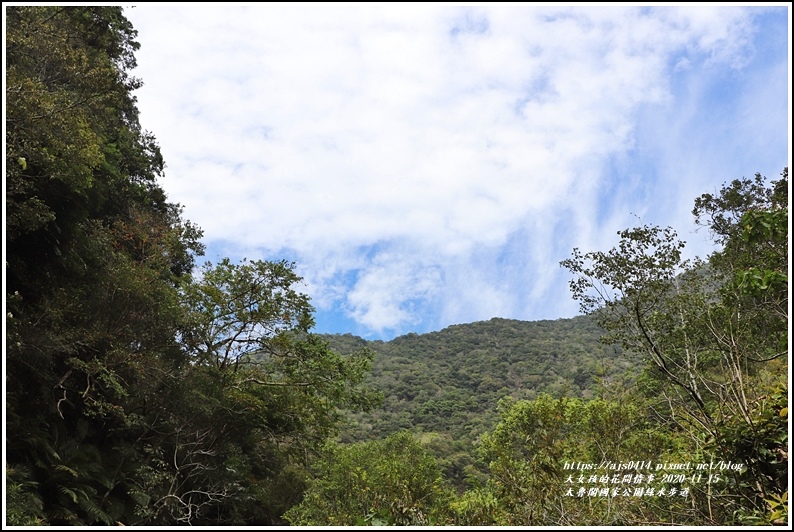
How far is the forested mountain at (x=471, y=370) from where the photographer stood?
32312mm

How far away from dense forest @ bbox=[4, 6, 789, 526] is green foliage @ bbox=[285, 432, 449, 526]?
68 millimetres

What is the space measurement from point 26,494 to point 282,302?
6.36 m

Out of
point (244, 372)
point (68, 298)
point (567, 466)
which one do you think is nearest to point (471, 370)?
point (244, 372)

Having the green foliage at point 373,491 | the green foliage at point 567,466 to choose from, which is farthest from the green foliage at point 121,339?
the green foliage at point 567,466

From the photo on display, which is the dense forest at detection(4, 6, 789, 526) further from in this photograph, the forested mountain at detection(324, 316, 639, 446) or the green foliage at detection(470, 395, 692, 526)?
the forested mountain at detection(324, 316, 639, 446)

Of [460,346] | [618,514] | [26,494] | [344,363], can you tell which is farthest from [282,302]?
[460,346]

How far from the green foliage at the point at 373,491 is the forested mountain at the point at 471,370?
40.4 feet

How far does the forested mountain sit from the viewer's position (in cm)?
3231

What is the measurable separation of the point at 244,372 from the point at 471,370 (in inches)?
1372

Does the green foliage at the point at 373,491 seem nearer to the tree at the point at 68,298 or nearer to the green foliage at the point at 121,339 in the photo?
the green foliage at the point at 121,339

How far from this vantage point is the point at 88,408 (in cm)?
799

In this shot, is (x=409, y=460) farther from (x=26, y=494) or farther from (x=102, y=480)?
(x=26, y=494)

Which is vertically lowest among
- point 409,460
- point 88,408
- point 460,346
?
point 409,460

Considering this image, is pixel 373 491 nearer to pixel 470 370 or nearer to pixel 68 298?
pixel 68 298
